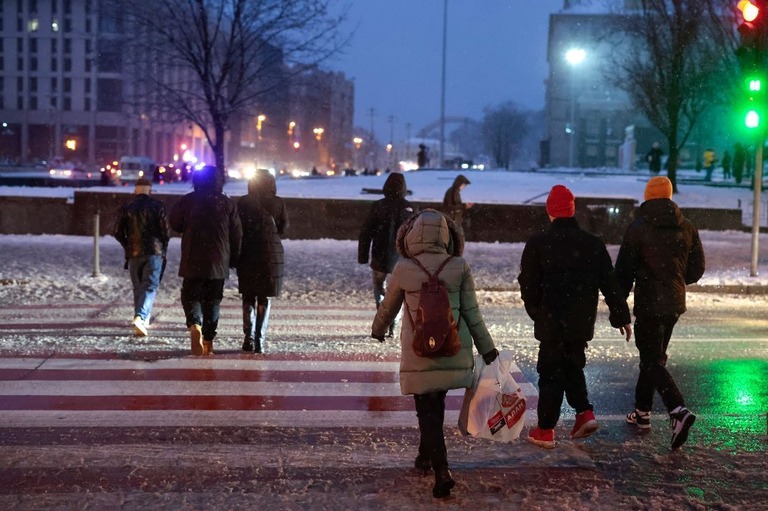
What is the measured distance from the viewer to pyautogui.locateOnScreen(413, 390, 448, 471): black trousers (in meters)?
5.30

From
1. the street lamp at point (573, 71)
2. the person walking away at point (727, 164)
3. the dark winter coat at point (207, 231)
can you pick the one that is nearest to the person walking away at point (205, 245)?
the dark winter coat at point (207, 231)

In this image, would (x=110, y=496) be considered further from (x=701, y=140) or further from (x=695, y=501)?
(x=701, y=140)

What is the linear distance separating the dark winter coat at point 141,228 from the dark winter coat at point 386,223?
2.25m

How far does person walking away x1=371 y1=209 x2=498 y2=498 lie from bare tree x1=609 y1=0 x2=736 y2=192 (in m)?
24.0

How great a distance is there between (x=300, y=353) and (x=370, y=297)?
16.2 ft

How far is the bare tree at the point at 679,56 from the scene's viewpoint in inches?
1082

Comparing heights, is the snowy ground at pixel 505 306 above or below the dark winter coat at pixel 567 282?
below

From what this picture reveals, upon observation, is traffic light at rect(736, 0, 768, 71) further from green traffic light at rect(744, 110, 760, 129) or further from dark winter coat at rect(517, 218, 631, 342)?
dark winter coat at rect(517, 218, 631, 342)

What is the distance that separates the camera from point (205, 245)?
354 inches

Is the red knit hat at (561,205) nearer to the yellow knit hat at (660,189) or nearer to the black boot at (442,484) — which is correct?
the yellow knit hat at (660,189)

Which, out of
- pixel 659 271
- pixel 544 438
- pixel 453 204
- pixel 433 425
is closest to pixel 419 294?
pixel 433 425

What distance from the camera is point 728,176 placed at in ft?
150

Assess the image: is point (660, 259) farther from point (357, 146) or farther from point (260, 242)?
point (357, 146)

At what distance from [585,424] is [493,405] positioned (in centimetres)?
109
